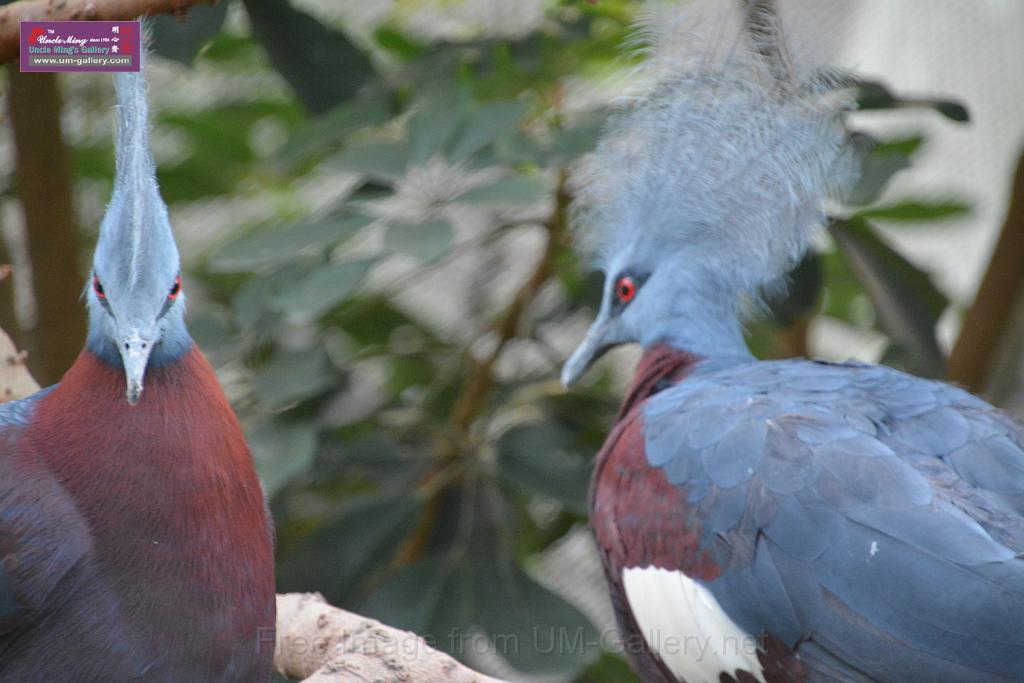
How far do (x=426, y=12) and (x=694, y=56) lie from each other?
75cm

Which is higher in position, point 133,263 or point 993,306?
point 133,263

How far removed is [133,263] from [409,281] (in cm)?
90

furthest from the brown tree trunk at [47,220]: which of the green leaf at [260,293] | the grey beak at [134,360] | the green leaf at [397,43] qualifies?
the grey beak at [134,360]

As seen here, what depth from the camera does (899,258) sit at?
186 centimetres

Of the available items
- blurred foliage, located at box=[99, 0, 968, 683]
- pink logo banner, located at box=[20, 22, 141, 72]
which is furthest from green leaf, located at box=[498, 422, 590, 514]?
pink logo banner, located at box=[20, 22, 141, 72]

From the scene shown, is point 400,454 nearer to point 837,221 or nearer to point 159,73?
point 837,221

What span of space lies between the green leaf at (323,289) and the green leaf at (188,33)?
33cm

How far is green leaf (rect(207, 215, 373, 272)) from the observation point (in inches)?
63.8

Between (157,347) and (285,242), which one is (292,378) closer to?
(285,242)

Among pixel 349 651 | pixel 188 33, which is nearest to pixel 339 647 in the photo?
pixel 349 651

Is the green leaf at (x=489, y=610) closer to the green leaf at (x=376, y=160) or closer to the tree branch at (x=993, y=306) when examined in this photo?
the green leaf at (x=376, y=160)

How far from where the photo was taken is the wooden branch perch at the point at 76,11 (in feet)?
3.45

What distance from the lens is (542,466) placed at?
1.86 metres

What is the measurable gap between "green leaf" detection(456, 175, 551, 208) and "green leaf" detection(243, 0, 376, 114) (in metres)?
0.30
